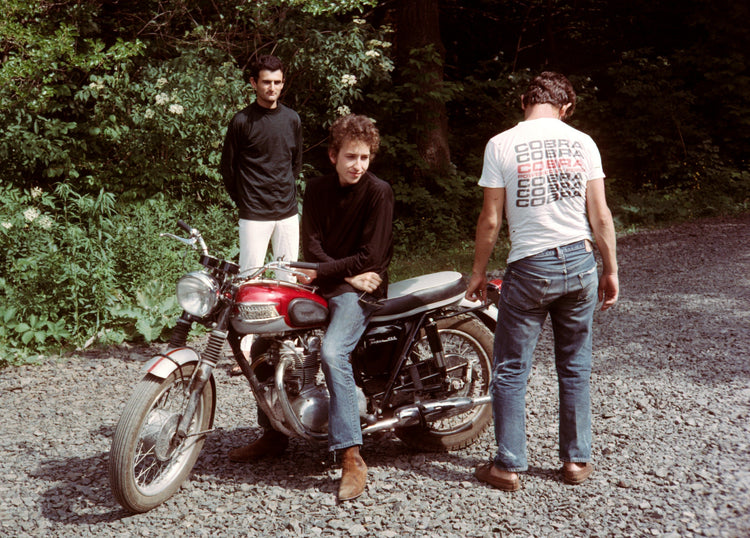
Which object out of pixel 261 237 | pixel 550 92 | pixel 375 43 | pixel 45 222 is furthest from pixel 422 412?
pixel 375 43

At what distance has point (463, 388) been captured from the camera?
4.28 m

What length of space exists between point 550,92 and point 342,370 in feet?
5.45

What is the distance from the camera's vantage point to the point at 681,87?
15039mm

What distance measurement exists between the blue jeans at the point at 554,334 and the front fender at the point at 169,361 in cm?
150

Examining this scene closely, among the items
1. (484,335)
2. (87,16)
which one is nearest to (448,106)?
(87,16)

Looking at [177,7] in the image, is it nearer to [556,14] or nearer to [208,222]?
[208,222]

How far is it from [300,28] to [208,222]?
2.98 metres

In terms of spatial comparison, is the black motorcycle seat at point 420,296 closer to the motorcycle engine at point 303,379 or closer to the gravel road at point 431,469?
the motorcycle engine at point 303,379

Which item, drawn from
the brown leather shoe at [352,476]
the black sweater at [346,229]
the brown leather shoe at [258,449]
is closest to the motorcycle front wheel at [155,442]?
the brown leather shoe at [258,449]

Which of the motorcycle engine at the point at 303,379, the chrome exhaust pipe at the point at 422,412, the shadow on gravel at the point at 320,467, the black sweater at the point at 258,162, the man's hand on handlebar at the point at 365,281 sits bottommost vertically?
the shadow on gravel at the point at 320,467

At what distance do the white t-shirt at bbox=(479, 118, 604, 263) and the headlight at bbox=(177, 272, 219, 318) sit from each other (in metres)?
1.38

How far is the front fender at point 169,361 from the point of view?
135 inches

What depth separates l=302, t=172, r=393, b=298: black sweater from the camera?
12.4 feet

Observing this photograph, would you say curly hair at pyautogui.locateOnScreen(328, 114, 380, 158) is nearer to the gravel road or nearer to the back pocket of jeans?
the back pocket of jeans
